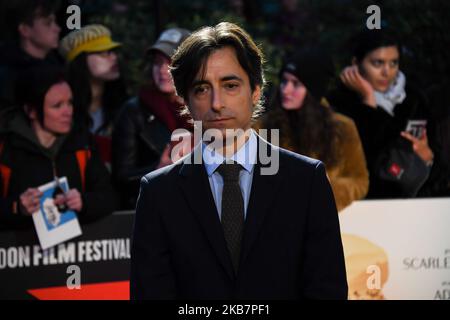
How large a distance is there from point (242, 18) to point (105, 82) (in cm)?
160

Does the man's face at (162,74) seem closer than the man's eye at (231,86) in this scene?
No

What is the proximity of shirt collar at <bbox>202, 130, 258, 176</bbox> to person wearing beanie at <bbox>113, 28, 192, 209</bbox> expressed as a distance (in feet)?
10.6

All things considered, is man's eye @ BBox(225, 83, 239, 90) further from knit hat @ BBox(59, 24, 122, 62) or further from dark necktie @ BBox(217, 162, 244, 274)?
knit hat @ BBox(59, 24, 122, 62)

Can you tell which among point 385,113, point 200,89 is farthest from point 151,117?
point 200,89

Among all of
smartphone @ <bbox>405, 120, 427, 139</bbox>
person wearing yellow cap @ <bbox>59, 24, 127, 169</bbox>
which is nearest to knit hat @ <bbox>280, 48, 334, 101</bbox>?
smartphone @ <bbox>405, 120, 427, 139</bbox>

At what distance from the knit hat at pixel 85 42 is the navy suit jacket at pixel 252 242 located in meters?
4.04

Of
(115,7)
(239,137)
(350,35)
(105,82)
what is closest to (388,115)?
(350,35)

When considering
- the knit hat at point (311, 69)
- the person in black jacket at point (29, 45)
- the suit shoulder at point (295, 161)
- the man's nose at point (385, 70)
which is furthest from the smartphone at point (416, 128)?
the suit shoulder at point (295, 161)

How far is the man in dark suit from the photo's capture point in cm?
303

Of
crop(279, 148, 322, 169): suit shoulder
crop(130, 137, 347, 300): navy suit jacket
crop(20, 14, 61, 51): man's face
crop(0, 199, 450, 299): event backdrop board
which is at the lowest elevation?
crop(0, 199, 450, 299): event backdrop board

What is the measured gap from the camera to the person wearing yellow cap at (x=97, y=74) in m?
6.83

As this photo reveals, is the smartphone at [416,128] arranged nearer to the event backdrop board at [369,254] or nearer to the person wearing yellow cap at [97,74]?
the event backdrop board at [369,254]

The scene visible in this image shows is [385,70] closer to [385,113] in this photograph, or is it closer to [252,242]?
[385,113]

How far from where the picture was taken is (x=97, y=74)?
7.00 meters
